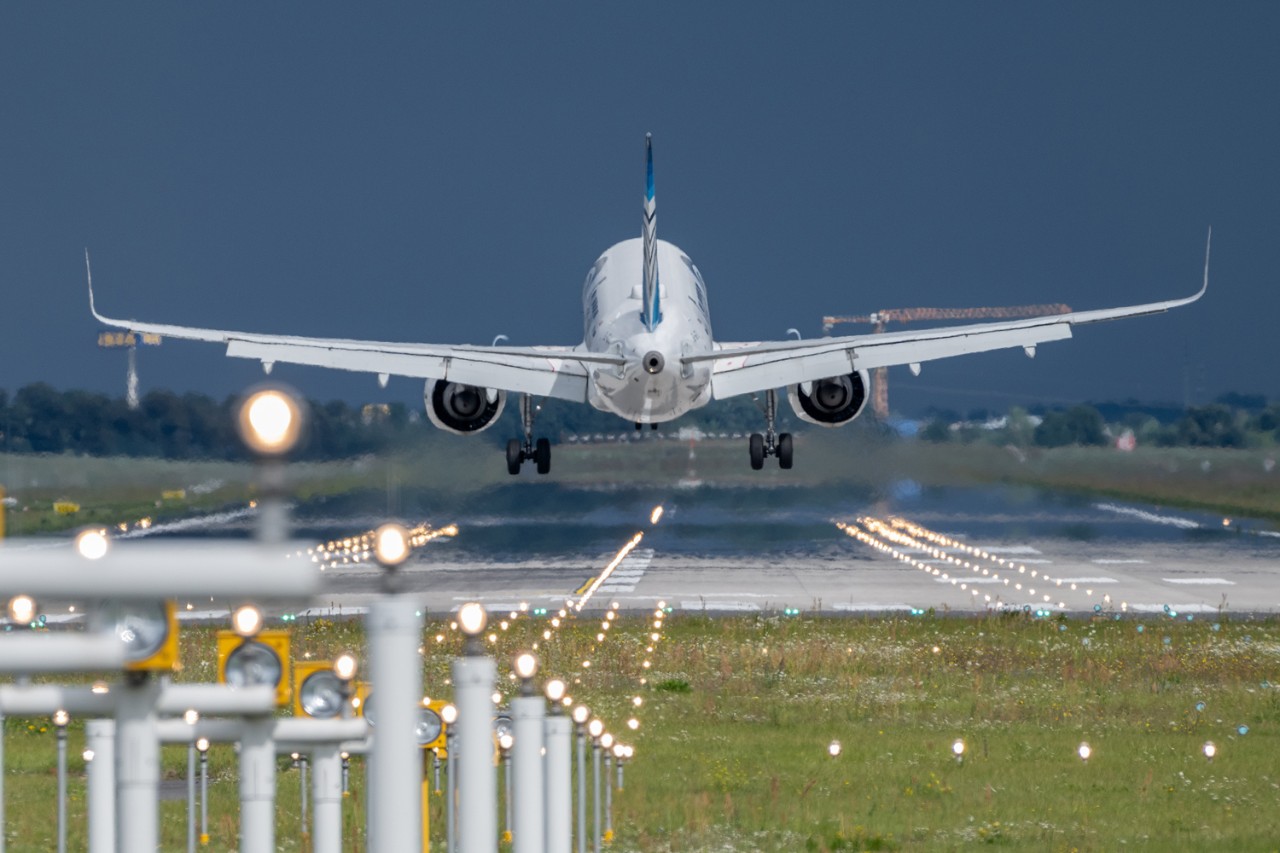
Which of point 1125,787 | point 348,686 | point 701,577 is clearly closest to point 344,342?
point 701,577

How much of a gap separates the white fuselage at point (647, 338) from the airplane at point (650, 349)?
44 mm

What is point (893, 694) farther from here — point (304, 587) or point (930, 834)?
point (304, 587)

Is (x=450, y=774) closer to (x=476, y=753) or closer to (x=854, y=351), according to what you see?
(x=476, y=753)

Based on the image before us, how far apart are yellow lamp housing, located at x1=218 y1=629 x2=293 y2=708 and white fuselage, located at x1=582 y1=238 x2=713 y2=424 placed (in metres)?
35.1

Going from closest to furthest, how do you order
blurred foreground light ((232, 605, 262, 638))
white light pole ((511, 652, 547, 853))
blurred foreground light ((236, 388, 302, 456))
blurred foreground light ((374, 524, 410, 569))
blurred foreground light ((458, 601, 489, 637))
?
blurred foreground light ((236, 388, 302, 456))
blurred foreground light ((374, 524, 410, 569))
blurred foreground light ((232, 605, 262, 638))
blurred foreground light ((458, 601, 489, 637))
white light pole ((511, 652, 547, 853))

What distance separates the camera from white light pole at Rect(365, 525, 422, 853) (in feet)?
19.9

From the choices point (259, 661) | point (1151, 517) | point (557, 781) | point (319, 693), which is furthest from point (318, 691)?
point (1151, 517)

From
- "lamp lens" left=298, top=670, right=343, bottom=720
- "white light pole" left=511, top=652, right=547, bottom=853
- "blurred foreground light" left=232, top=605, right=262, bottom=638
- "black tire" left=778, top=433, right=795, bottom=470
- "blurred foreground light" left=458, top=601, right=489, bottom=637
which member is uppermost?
"black tire" left=778, top=433, right=795, bottom=470

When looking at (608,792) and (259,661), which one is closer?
(259,661)

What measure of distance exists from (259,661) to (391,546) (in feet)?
6.69

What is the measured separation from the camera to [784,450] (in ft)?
172

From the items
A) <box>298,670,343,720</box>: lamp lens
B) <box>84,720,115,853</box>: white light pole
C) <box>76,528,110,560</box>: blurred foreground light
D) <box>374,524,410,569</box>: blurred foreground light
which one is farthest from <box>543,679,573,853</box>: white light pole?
<box>76,528,110,560</box>: blurred foreground light

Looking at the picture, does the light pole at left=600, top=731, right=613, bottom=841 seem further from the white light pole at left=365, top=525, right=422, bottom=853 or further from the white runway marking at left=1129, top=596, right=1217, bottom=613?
the white runway marking at left=1129, top=596, right=1217, bottom=613

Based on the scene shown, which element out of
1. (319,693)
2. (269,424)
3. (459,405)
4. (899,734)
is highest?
(459,405)
